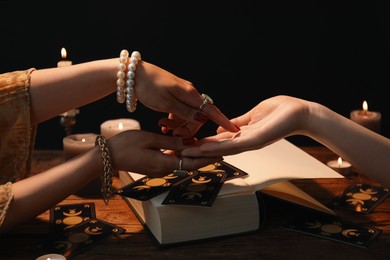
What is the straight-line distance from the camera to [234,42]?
1838mm

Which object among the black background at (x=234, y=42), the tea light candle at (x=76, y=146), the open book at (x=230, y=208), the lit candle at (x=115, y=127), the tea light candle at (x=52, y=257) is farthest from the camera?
the black background at (x=234, y=42)

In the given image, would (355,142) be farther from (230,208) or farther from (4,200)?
(4,200)

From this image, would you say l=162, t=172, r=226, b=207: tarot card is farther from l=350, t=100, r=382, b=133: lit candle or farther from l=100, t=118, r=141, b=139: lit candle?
l=350, t=100, r=382, b=133: lit candle

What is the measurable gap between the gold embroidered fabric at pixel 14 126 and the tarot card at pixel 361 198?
59 centimetres

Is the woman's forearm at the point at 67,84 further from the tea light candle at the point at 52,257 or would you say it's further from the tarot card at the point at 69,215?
the tea light candle at the point at 52,257

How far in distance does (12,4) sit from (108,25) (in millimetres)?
288

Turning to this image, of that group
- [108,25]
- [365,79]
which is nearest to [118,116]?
[108,25]

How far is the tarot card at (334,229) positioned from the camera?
104cm

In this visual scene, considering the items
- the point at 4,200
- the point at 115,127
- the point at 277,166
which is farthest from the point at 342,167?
the point at 4,200

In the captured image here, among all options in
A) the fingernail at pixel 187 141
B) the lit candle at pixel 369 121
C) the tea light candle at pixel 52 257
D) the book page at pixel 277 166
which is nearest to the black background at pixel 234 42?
the lit candle at pixel 369 121

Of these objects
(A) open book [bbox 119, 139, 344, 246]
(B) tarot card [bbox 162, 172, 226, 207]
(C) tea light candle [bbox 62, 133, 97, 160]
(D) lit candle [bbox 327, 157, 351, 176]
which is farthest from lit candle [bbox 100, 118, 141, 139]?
(D) lit candle [bbox 327, 157, 351, 176]

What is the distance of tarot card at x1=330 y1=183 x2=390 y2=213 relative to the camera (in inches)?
46.5

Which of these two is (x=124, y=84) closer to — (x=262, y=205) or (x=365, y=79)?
(x=262, y=205)

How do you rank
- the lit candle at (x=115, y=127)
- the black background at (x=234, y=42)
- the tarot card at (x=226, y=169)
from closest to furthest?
the tarot card at (x=226, y=169)
the lit candle at (x=115, y=127)
the black background at (x=234, y=42)
